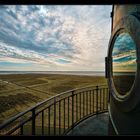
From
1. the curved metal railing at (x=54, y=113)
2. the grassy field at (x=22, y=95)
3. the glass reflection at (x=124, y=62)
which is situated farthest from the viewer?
the grassy field at (x=22, y=95)

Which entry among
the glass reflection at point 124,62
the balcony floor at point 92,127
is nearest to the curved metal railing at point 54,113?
the balcony floor at point 92,127

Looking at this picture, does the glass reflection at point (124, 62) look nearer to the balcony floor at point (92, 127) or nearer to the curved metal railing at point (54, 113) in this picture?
the curved metal railing at point (54, 113)

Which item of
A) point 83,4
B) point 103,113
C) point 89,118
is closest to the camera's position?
point 83,4

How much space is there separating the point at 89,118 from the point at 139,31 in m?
3.35

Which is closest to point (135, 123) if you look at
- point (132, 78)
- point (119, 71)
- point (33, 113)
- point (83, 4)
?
point (132, 78)

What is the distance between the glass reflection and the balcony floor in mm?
1397

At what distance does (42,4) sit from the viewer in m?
1.61

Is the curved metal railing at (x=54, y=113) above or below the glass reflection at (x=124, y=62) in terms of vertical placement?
below

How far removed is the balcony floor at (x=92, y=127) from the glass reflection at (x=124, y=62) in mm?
1397

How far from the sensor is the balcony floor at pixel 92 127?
12.7 feet

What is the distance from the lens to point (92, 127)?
4172 mm

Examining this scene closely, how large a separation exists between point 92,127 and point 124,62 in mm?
2193

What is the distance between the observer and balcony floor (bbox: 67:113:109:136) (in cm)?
386
